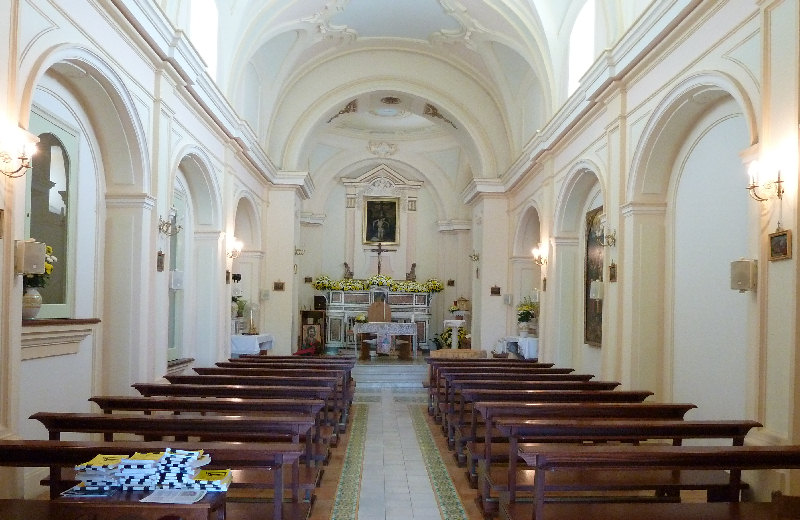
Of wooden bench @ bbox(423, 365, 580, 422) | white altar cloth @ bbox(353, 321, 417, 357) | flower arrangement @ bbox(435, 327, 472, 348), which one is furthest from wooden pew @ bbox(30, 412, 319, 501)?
flower arrangement @ bbox(435, 327, 472, 348)

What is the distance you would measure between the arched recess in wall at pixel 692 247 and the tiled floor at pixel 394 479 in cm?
249

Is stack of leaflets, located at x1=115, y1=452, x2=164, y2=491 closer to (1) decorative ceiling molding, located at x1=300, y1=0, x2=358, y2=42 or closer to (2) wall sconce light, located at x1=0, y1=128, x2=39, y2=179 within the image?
(2) wall sconce light, located at x1=0, y1=128, x2=39, y2=179

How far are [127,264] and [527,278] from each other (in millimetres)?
9533

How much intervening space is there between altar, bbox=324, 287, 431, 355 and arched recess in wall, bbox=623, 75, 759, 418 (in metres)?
11.5

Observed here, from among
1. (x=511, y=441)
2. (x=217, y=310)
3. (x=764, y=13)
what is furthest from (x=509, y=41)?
(x=511, y=441)

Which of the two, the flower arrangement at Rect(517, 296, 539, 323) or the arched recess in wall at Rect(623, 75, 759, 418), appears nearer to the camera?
the arched recess in wall at Rect(623, 75, 759, 418)

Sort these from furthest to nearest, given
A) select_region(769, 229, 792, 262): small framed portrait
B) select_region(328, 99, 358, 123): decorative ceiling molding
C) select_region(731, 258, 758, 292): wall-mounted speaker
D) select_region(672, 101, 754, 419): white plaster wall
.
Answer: select_region(328, 99, 358, 123): decorative ceiling molding < select_region(672, 101, 754, 419): white plaster wall < select_region(731, 258, 758, 292): wall-mounted speaker < select_region(769, 229, 792, 262): small framed portrait

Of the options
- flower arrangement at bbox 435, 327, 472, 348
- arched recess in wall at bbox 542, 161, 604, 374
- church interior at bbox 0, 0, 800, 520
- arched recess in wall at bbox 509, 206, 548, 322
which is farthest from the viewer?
flower arrangement at bbox 435, 327, 472, 348

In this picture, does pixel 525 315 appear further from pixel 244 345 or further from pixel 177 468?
pixel 177 468

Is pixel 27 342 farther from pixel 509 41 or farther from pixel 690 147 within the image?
pixel 509 41

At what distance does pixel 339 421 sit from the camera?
8609mm

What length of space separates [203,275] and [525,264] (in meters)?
7.13

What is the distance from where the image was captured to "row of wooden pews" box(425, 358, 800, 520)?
3.78m

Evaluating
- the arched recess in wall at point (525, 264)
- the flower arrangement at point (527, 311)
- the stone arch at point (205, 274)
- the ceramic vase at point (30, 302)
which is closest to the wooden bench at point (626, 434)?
the ceramic vase at point (30, 302)
